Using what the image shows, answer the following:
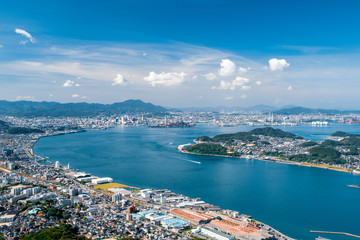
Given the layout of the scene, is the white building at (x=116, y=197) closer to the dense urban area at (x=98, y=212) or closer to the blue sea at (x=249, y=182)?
the dense urban area at (x=98, y=212)

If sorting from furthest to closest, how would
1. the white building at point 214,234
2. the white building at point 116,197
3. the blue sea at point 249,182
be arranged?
the white building at point 116,197
the blue sea at point 249,182
the white building at point 214,234

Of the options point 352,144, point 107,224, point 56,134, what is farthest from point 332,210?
point 56,134

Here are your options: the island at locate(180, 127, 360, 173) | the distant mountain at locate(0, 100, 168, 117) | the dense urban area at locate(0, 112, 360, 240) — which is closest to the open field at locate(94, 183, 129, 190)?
the dense urban area at locate(0, 112, 360, 240)

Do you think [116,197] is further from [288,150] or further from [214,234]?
[288,150]

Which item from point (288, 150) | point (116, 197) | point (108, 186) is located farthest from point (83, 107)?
point (116, 197)

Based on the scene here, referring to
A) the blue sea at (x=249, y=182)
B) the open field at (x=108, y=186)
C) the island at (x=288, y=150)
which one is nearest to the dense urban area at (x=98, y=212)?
the open field at (x=108, y=186)

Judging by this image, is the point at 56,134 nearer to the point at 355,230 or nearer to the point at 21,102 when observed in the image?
the point at 355,230
